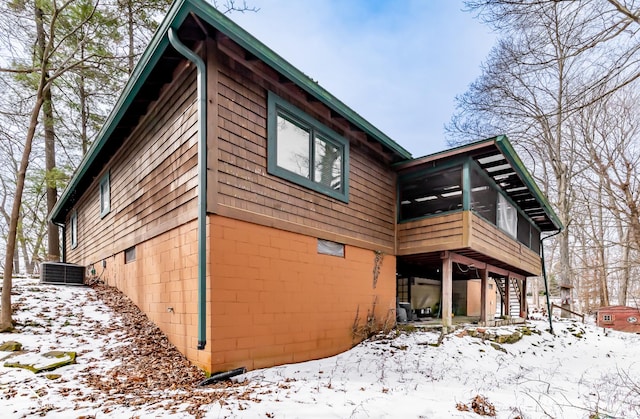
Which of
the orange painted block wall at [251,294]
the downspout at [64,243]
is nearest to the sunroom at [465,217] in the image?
the orange painted block wall at [251,294]

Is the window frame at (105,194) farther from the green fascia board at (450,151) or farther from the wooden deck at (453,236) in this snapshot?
the wooden deck at (453,236)

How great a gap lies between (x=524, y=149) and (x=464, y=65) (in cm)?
936

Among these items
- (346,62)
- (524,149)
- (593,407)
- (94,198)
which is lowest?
(593,407)

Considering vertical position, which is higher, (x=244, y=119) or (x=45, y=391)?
(x=244, y=119)

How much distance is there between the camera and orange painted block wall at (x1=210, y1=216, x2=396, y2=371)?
458 centimetres

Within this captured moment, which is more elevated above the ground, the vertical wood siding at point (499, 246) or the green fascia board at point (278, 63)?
the green fascia board at point (278, 63)

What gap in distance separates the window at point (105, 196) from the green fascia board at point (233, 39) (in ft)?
4.09

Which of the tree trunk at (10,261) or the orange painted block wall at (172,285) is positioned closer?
the orange painted block wall at (172,285)

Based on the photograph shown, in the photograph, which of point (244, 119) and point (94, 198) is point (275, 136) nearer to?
point (244, 119)

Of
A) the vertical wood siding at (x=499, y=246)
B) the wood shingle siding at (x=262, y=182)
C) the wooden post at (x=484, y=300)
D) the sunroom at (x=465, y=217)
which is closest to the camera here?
the wood shingle siding at (x=262, y=182)

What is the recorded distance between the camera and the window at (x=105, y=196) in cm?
886

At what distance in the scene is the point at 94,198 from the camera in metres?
10.6

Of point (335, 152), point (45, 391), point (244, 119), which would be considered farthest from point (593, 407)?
point (45, 391)

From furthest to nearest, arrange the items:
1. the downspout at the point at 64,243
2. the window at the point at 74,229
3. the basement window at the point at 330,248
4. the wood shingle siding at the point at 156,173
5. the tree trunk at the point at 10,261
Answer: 1. the downspout at the point at 64,243
2. the window at the point at 74,229
3. the basement window at the point at 330,248
4. the tree trunk at the point at 10,261
5. the wood shingle siding at the point at 156,173
